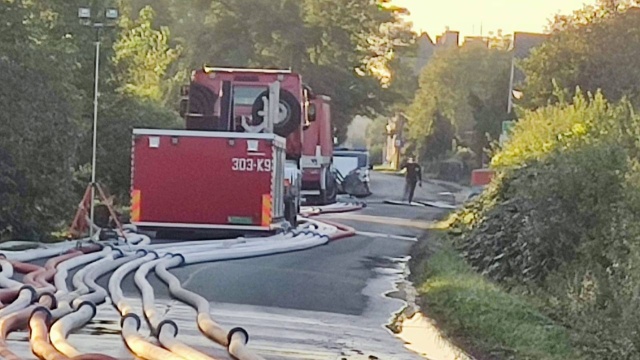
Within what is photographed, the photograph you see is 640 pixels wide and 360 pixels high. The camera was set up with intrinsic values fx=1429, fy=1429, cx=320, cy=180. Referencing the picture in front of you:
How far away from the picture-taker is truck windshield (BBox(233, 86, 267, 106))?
93.7ft

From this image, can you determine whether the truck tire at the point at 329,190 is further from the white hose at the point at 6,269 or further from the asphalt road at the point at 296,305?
the white hose at the point at 6,269

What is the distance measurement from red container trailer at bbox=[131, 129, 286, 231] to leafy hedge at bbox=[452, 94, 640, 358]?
366cm

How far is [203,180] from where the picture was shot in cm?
2475

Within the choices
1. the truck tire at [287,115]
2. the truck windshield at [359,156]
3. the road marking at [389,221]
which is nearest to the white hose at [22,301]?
the truck tire at [287,115]

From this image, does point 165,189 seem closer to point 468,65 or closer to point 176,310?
point 176,310

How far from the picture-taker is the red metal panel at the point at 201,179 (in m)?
24.7

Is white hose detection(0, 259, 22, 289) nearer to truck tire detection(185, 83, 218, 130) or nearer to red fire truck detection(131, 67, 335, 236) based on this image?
red fire truck detection(131, 67, 335, 236)

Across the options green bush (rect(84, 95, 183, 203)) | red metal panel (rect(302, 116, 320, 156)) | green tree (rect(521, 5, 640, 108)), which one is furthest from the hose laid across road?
green tree (rect(521, 5, 640, 108))

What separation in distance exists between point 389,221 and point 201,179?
1122cm

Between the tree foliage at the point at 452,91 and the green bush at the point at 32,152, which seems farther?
the tree foliage at the point at 452,91

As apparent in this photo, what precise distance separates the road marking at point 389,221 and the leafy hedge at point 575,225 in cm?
864

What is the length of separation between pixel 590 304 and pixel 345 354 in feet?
13.1

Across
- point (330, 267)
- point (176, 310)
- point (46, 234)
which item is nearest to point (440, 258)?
point (330, 267)

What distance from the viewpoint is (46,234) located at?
2348 cm
